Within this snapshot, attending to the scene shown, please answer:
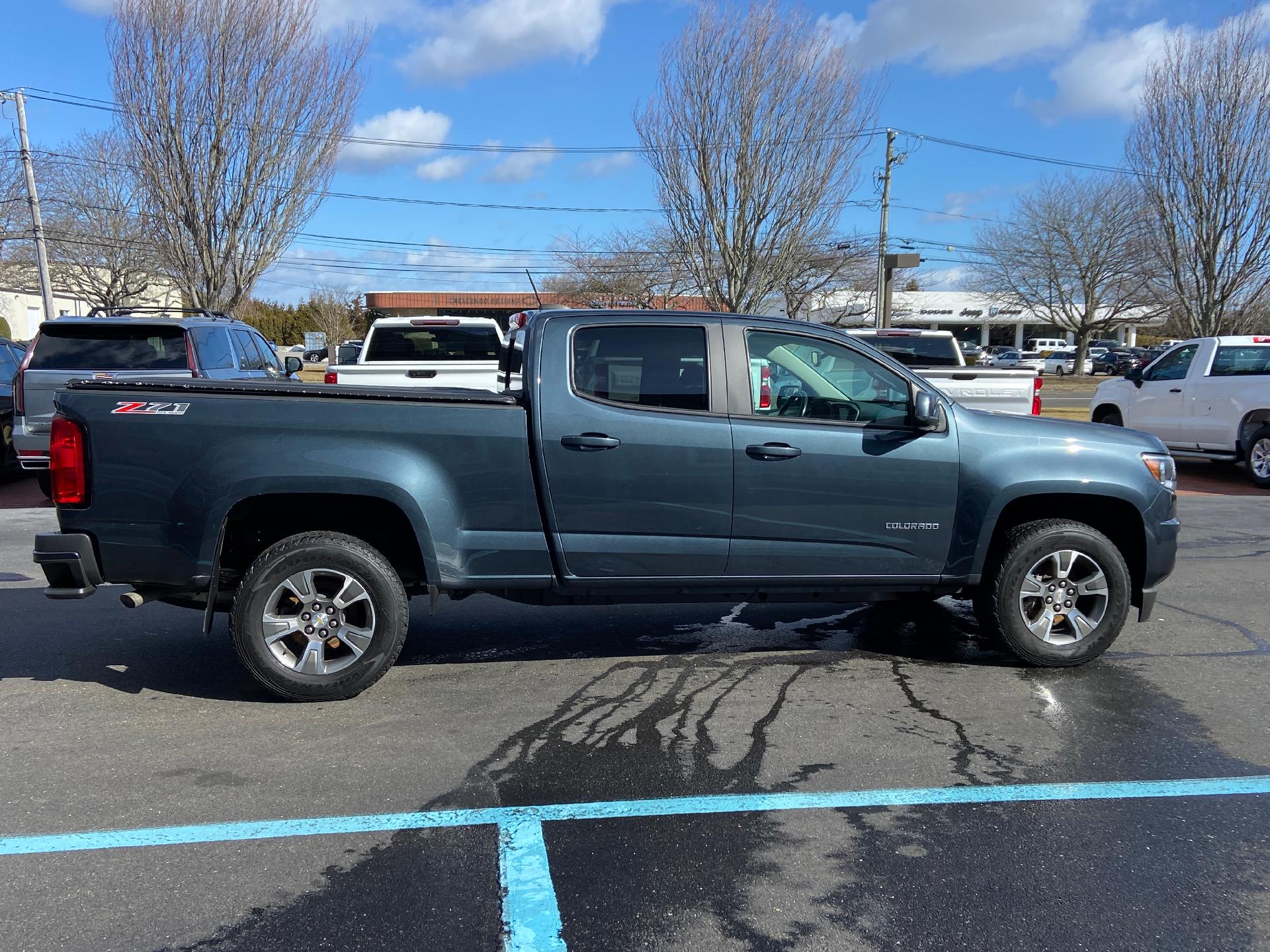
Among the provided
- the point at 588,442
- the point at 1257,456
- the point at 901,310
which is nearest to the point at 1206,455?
the point at 1257,456

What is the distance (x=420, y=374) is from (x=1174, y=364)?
10.2 m

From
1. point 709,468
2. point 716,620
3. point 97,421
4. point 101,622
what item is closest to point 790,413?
point 709,468

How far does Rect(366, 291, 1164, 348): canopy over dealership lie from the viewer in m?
40.0

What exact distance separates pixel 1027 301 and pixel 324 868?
54.9m

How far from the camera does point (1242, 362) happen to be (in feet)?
42.3

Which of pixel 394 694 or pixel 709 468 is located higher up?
pixel 709 468

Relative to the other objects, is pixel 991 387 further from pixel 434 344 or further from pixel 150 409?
pixel 150 409

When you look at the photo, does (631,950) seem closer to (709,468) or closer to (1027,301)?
(709,468)

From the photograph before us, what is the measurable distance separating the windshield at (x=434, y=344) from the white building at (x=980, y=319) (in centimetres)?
4364

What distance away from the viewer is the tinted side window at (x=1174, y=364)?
13.5 meters

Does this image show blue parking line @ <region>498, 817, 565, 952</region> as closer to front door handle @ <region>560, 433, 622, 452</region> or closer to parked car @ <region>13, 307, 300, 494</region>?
front door handle @ <region>560, 433, 622, 452</region>

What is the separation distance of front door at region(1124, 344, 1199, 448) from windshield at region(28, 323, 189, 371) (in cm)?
1187

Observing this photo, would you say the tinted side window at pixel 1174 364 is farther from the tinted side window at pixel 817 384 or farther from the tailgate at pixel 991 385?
the tinted side window at pixel 817 384

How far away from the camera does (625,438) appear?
483 cm
